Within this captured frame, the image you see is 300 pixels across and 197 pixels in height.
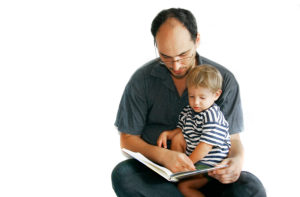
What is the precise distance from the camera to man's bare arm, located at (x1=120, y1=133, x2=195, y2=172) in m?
1.34

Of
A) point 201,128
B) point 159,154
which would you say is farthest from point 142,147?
point 201,128

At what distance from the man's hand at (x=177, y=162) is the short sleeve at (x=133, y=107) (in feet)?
0.74

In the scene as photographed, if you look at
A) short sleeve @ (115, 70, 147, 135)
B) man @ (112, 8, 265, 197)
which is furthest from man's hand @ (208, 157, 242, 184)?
short sleeve @ (115, 70, 147, 135)

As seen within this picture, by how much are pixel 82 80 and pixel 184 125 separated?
0.51 m

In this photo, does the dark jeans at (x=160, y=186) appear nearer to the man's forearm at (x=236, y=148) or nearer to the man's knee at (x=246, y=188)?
the man's knee at (x=246, y=188)

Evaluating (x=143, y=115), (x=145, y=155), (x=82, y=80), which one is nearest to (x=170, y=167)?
(x=145, y=155)

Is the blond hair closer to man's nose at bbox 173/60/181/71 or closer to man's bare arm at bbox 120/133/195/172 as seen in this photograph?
man's nose at bbox 173/60/181/71

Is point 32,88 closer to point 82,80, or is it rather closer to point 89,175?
point 82,80

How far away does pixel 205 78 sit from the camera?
1.24 meters

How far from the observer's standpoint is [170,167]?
139cm

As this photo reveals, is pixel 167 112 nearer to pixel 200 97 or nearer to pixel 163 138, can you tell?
pixel 163 138

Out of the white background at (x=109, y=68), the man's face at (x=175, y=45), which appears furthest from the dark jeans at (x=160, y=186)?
the man's face at (x=175, y=45)

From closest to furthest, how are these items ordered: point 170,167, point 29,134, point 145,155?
1. point 170,167
2. point 145,155
3. point 29,134

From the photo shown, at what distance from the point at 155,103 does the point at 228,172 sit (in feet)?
1.35
